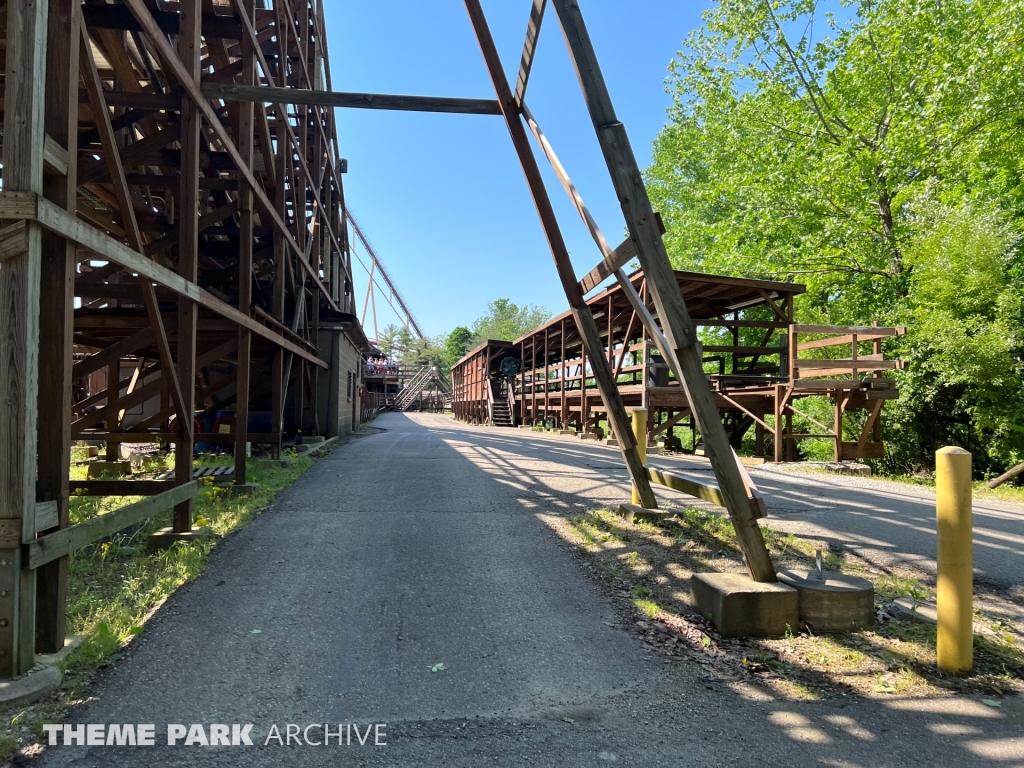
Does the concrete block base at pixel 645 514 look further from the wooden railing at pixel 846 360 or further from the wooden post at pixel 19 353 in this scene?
the wooden railing at pixel 846 360

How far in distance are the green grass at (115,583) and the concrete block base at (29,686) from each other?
42mm

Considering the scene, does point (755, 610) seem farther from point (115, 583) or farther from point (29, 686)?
point (115, 583)

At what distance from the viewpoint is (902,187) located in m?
17.0

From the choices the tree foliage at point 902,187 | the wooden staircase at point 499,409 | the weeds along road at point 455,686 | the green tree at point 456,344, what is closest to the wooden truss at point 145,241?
the weeds along road at point 455,686

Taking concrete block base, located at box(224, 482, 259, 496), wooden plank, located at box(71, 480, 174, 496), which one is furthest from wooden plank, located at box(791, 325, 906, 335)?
wooden plank, located at box(71, 480, 174, 496)

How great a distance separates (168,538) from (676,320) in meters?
4.49

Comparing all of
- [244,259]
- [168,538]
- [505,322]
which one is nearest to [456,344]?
[505,322]

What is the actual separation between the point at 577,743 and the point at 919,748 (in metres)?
1.34

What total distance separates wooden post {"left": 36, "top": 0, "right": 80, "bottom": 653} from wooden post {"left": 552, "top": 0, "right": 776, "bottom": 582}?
294 centimetres

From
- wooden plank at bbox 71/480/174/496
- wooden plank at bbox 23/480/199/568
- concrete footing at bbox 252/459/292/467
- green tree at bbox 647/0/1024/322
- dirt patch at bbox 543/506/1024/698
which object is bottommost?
dirt patch at bbox 543/506/1024/698

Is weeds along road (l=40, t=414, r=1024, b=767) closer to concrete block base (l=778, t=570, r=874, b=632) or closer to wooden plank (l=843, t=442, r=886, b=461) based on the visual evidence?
concrete block base (l=778, t=570, r=874, b=632)

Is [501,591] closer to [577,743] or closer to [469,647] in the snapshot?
[469,647]

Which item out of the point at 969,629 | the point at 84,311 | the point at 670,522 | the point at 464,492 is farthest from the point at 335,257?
the point at 969,629

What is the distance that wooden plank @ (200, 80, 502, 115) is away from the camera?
210 inches
